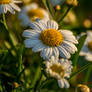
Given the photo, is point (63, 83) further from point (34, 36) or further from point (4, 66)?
point (4, 66)

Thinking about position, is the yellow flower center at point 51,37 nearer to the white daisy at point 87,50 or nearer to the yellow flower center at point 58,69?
the yellow flower center at point 58,69

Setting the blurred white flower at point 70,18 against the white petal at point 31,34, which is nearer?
the white petal at point 31,34

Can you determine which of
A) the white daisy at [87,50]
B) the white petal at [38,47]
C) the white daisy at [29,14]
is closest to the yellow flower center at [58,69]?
the white petal at [38,47]

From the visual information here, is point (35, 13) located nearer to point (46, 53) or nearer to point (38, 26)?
point (38, 26)

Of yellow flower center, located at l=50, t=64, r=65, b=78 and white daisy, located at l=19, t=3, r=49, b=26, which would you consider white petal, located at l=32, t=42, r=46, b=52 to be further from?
white daisy, located at l=19, t=3, r=49, b=26

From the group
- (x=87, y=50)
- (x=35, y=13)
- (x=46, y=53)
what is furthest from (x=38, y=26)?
(x=35, y=13)

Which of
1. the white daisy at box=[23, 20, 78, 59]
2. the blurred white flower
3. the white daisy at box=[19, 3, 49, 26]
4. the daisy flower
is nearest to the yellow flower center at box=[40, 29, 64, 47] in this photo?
the white daisy at box=[23, 20, 78, 59]

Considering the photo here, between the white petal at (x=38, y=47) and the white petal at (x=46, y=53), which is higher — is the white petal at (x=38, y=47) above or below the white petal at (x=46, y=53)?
above
